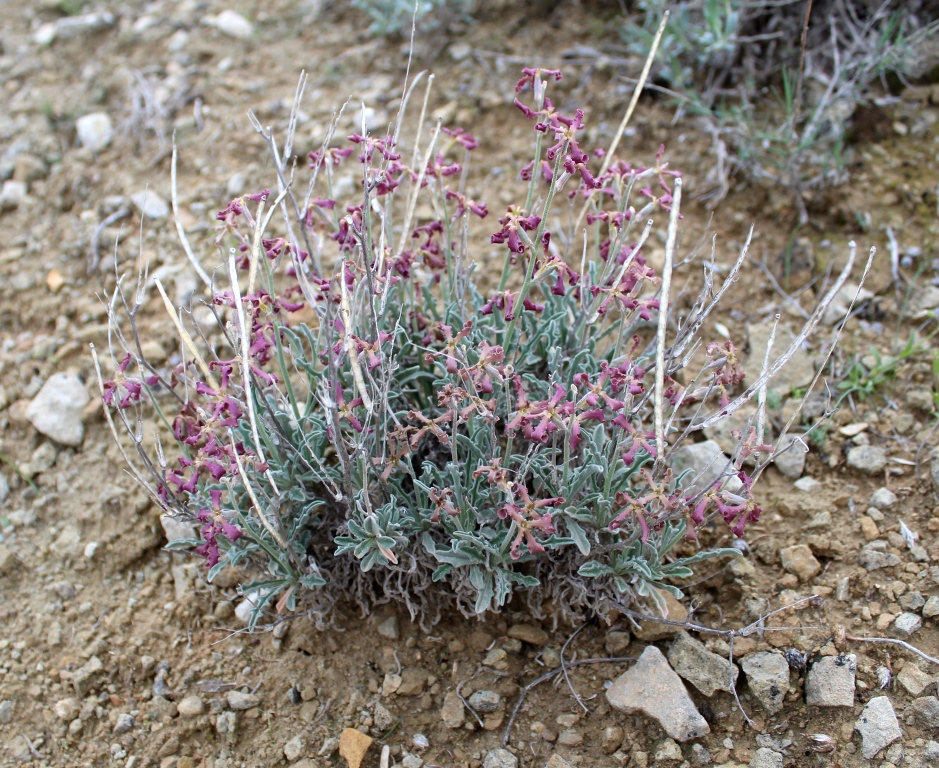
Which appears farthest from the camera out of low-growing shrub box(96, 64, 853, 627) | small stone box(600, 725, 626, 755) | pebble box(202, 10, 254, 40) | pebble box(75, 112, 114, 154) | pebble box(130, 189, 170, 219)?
pebble box(202, 10, 254, 40)

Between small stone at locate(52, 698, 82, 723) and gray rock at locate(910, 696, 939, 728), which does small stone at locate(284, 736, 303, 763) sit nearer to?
small stone at locate(52, 698, 82, 723)

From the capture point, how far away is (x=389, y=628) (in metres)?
2.68

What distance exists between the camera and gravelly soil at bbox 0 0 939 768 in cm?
247

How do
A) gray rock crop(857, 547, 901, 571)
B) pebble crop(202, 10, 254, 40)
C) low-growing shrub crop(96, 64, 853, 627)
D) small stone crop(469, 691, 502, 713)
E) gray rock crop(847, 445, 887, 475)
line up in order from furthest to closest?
pebble crop(202, 10, 254, 40) → gray rock crop(847, 445, 887, 475) → gray rock crop(857, 547, 901, 571) → small stone crop(469, 691, 502, 713) → low-growing shrub crop(96, 64, 853, 627)

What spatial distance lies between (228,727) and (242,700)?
8 cm

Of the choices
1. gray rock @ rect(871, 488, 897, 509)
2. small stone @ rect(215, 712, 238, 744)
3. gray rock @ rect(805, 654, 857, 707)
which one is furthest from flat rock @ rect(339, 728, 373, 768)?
gray rock @ rect(871, 488, 897, 509)

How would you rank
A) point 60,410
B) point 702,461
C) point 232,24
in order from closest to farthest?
1. point 702,461
2. point 60,410
3. point 232,24

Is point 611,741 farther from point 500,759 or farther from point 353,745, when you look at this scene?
point 353,745

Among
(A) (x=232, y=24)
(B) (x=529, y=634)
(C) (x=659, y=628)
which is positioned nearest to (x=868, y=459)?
(C) (x=659, y=628)

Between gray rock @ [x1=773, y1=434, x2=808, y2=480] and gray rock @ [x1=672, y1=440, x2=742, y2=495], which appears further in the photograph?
gray rock @ [x1=773, y1=434, x2=808, y2=480]

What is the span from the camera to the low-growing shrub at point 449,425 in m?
2.16

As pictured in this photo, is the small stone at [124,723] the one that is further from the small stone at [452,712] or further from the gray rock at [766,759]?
the gray rock at [766,759]

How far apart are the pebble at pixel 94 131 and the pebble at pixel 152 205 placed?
53 cm

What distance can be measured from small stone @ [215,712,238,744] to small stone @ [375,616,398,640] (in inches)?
19.5
